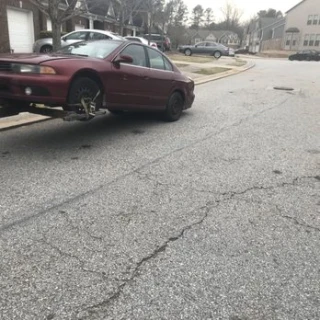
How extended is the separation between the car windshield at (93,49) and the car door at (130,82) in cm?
23

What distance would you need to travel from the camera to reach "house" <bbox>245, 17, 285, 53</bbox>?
265 feet

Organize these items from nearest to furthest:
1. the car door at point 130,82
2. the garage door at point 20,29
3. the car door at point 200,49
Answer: the car door at point 130,82, the garage door at point 20,29, the car door at point 200,49

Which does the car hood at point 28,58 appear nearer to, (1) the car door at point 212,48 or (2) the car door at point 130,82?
(2) the car door at point 130,82

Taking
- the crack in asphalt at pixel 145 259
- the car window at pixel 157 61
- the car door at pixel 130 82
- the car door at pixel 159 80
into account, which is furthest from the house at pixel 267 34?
the crack in asphalt at pixel 145 259

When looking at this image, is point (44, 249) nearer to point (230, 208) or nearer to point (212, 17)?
point (230, 208)

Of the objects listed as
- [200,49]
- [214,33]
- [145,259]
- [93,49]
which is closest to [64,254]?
[145,259]

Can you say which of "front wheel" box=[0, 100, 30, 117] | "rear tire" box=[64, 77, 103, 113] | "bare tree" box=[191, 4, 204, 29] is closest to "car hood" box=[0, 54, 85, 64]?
"rear tire" box=[64, 77, 103, 113]

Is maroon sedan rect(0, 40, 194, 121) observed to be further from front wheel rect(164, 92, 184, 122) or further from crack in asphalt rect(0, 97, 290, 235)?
crack in asphalt rect(0, 97, 290, 235)

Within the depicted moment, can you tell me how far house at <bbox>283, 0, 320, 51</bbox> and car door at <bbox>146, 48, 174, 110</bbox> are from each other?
71878 millimetres

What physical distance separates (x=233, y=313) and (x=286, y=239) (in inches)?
48.5

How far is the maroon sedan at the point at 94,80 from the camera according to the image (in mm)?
5258

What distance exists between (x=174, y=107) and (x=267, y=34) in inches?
3325

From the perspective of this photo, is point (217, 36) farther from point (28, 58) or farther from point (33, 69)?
point (33, 69)

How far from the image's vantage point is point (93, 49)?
6.66 metres
